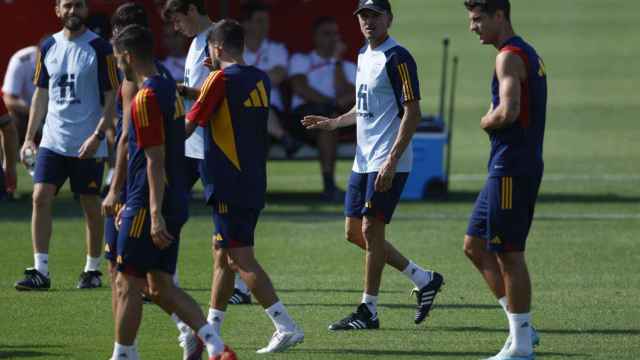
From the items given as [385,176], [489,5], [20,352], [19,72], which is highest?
[489,5]

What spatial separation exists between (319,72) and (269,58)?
2.57 feet

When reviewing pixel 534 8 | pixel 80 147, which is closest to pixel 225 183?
pixel 80 147

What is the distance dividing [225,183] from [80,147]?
3155 millimetres

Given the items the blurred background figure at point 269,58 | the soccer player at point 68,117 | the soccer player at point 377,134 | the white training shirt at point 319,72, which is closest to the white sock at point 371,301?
the soccer player at point 377,134

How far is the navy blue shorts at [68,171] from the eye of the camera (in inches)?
471

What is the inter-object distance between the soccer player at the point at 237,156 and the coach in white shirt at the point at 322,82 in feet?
33.6

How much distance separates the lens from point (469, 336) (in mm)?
9945

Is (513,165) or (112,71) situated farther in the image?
(112,71)

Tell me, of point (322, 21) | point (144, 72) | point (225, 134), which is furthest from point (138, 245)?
Result: point (322, 21)

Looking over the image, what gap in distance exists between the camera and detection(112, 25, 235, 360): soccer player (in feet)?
26.4

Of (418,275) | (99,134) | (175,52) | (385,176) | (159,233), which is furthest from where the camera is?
(175,52)

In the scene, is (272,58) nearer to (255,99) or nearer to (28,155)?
(28,155)

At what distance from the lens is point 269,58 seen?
20.1 meters

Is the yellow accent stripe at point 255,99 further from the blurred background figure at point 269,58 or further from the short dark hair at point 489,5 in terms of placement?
the blurred background figure at point 269,58
